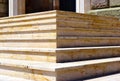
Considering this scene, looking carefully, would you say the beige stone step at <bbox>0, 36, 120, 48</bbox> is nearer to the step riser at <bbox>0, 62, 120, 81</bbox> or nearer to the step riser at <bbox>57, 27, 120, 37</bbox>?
the step riser at <bbox>57, 27, 120, 37</bbox>

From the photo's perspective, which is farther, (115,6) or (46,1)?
(46,1)

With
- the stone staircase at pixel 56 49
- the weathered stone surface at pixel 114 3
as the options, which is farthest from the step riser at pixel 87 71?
the weathered stone surface at pixel 114 3

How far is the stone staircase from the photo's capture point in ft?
11.9

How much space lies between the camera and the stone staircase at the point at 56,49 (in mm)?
3631

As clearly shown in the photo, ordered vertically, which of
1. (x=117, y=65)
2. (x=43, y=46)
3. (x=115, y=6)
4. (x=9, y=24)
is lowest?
(x=117, y=65)

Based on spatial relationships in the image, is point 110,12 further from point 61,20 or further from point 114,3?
point 61,20

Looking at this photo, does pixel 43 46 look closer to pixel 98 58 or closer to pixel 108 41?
pixel 98 58

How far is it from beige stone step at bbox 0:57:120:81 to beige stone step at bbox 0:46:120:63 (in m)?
0.16

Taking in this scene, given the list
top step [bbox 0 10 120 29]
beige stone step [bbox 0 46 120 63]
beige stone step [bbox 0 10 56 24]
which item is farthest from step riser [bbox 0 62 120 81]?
beige stone step [bbox 0 10 56 24]

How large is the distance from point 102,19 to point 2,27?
7.11 ft

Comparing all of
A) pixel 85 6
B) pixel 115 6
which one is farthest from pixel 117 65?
pixel 85 6

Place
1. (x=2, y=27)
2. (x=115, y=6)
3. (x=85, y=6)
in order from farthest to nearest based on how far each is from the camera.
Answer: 1. (x=85, y=6)
2. (x=115, y=6)
3. (x=2, y=27)

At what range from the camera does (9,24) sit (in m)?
5.43

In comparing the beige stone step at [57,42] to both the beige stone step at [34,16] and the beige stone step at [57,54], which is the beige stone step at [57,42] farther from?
the beige stone step at [34,16]
